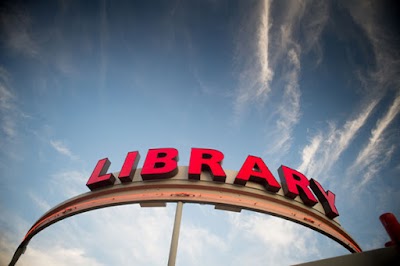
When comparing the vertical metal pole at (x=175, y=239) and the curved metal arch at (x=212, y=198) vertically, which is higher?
the curved metal arch at (x=212, y=198)

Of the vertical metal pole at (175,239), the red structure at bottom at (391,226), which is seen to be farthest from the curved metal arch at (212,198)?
the red structure at bottom at (391,226)

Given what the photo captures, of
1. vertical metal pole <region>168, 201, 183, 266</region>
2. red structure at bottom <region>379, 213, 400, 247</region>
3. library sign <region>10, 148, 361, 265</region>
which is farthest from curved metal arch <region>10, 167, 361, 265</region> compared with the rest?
red structure at bottom <region>379, 213, 400, 247</region>

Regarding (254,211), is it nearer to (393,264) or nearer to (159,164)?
(159,164)

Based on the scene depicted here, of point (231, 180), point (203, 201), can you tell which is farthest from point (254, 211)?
point (203, 201)

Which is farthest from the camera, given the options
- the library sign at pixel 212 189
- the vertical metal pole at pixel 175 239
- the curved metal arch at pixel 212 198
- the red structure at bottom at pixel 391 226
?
the library sign at pixel 212 189

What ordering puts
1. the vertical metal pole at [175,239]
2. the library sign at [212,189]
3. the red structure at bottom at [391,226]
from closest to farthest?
1. the red structure at bottom at [391,226]
2. the vertical metal pole at [175,239]
3. the library sign at [212,189]

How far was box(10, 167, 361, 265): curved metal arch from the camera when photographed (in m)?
9.18

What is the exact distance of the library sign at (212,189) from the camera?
930cm

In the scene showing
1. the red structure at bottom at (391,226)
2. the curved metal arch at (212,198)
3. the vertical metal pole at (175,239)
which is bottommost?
the red structure at bottom at (391,226)

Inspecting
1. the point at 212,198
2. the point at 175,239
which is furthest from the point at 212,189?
the point at 175,239

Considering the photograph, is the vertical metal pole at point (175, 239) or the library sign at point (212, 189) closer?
the vertical metal pole at point (175, 239)

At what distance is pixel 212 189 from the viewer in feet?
31.0

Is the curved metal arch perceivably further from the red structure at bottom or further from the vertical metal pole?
the red structure at bottom

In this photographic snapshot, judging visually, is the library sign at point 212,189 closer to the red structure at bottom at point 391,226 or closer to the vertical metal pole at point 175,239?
the vertical metal pole at point 175,239
